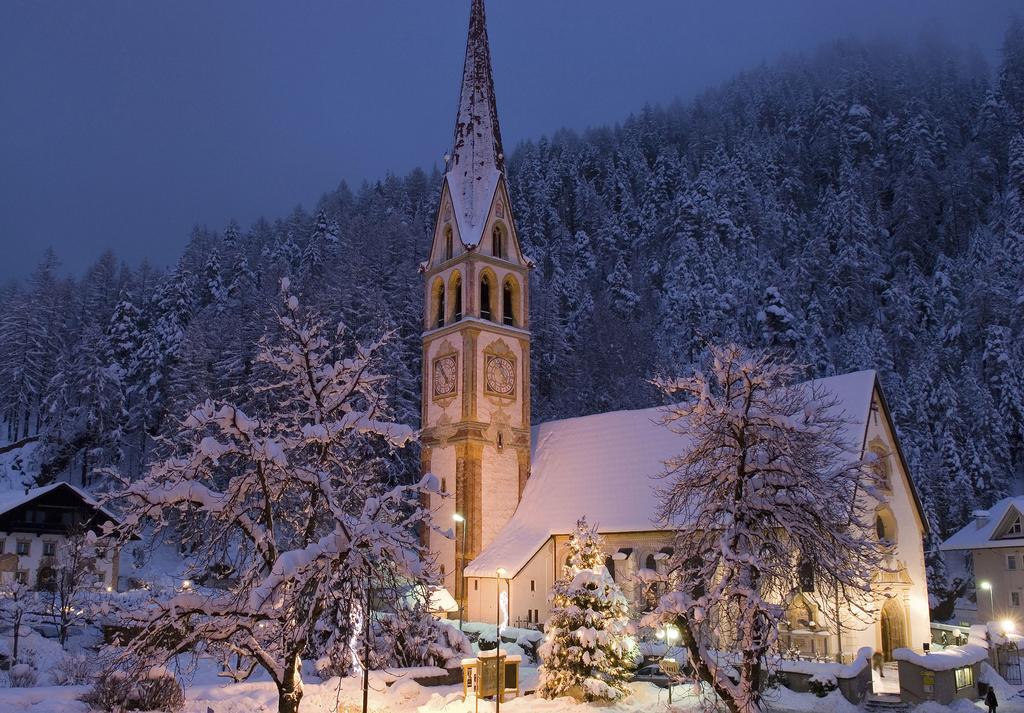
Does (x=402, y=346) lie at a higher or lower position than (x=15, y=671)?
higher

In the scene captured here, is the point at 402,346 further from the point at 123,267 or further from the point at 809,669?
the point at 123,267

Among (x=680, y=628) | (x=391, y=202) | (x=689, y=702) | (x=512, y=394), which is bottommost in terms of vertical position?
(x=689, y=702)

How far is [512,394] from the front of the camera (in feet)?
128

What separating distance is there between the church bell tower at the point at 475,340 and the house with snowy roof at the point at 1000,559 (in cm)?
2627

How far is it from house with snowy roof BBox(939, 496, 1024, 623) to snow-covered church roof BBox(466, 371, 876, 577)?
67.2ft

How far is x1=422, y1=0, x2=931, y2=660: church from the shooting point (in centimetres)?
3142

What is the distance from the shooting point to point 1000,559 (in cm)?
4694

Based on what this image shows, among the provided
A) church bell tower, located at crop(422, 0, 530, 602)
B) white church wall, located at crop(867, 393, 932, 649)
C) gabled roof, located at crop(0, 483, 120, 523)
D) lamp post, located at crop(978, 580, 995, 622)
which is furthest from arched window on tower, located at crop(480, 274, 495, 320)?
lamp post, located at crop(978, 580, 995, 622)

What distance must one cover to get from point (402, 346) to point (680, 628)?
35.7 metres

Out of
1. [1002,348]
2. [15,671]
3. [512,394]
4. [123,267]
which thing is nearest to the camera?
[15,671]

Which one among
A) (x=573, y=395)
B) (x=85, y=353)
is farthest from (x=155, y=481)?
(x=85, y=353)

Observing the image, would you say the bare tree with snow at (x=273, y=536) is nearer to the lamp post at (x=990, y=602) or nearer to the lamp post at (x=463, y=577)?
the lamp post at (x=463, y=577)

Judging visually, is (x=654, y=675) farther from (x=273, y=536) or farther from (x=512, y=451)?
(x=273, y=536)

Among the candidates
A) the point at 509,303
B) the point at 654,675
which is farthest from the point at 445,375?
the point at 654,675
